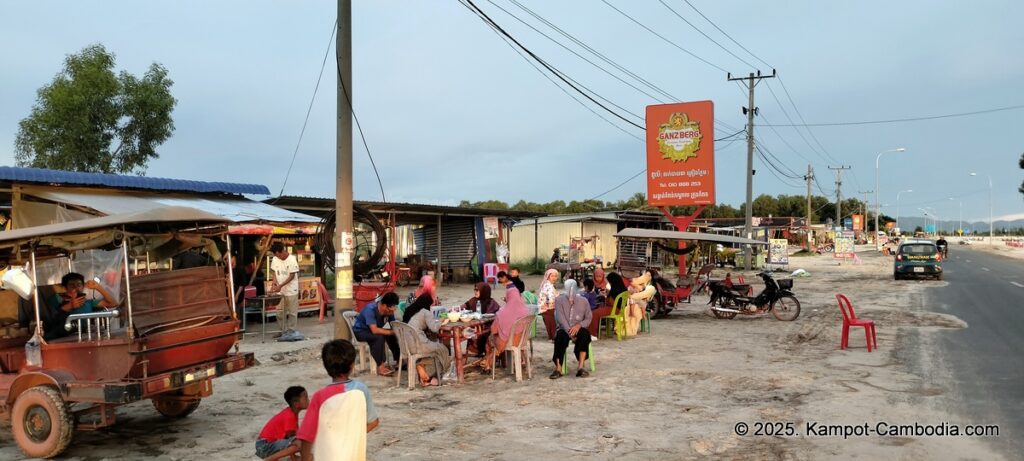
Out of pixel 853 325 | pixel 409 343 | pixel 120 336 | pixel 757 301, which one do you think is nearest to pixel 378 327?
pixel 409 343

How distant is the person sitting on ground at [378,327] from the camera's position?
835 centimetres

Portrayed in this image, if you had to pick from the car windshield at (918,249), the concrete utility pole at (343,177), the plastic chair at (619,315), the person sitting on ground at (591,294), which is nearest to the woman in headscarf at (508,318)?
the concrete utility pole at (343,177)

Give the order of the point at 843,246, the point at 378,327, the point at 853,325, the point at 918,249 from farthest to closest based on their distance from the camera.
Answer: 1. the point at 843,246
2. the point at 918,249
3. the point at 853,325
4. the point at 378,327

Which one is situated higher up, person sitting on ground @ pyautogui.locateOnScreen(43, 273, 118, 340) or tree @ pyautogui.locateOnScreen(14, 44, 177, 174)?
tree @ pyautogui.locateOnScreen(14, 44, 177, 174)

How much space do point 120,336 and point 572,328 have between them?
510cm

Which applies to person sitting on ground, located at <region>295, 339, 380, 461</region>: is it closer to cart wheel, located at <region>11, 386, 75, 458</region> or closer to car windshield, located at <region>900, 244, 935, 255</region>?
cart wheel, located at <region>11, 386, 75, 458</region>

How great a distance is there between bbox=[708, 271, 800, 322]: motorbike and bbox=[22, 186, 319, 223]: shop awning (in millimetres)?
9189

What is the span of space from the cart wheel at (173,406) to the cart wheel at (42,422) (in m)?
1.16

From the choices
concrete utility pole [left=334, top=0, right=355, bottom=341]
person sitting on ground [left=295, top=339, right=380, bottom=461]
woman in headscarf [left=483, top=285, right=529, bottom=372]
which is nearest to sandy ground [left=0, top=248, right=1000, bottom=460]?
woman in headscarf [left=483, top=285, right=529, bottom=372]

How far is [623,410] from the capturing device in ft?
22.1

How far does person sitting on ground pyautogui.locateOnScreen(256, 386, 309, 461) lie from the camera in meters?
3.54

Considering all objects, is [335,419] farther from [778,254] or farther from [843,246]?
[843,246]

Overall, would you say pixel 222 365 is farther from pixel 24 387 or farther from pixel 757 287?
pixel 757 287

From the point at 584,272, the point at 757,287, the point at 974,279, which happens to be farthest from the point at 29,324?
the point at 974,279
